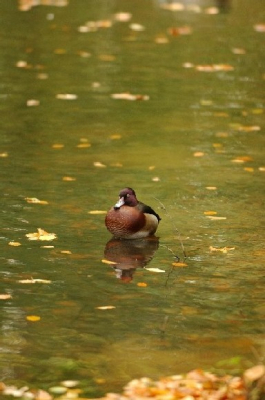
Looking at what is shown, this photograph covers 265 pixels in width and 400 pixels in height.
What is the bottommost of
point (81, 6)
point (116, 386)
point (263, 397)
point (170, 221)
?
point (81, 6)

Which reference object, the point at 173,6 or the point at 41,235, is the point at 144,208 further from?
the point at 173,6

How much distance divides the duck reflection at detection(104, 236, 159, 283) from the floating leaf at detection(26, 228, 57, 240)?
44 cm

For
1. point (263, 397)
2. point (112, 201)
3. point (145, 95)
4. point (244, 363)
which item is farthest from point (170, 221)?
point (145, 95)

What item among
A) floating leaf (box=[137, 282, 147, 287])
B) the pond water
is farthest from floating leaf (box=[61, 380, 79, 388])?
floating leaf (box=[137, 282, 147, 287])

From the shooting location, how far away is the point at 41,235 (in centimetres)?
884

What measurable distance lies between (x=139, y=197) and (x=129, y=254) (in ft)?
4.92

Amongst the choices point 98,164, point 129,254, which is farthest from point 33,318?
point 98,164

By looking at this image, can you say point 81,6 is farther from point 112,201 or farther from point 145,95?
point 112,201

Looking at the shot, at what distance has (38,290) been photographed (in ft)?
25.0

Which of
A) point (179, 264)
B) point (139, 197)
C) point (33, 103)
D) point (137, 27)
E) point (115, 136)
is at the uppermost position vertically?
point (179, 264)

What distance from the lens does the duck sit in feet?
29.2

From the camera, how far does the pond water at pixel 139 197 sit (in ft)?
21.9

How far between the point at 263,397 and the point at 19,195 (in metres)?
5.13

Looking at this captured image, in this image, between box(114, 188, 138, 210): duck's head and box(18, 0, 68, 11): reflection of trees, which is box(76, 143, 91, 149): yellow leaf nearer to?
box(114, 188, 138, 210): duck's head
